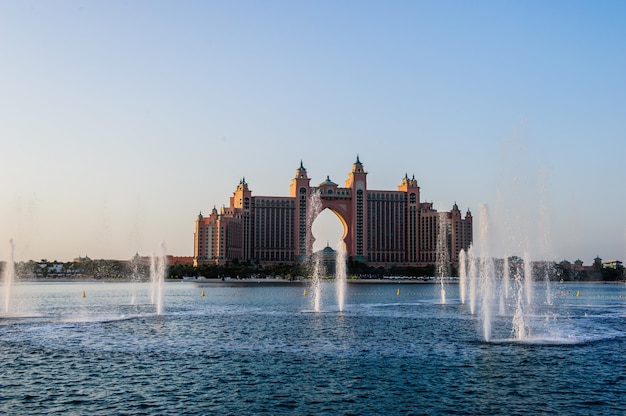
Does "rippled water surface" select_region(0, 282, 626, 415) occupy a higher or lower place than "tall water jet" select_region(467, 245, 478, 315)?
lower

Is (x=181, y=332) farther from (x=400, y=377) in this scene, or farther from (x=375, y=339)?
(x=400, y=377)

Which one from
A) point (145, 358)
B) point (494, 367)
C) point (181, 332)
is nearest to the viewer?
point (494, 367)

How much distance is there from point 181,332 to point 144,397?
18.9 m

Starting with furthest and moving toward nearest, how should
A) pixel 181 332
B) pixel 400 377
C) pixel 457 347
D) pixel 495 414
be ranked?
1. pixel 181 332
2. pixel 457 347
3. pixel 400 377
4. pixel 495 414

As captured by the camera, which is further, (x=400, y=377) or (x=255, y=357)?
(x=255, y=357)

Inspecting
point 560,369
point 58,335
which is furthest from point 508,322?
point 58,335

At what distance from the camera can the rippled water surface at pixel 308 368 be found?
22.0 m

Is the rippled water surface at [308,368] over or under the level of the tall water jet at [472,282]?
under

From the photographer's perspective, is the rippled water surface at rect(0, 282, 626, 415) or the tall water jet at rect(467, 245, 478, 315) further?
the tall water jet at rect(467, 245, 478, 315)

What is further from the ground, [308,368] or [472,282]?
[472,282]

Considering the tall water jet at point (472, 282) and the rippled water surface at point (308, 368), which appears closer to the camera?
the rippled water surface at point (308, 368)

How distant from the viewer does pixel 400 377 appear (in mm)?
26250

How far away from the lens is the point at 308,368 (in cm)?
2809

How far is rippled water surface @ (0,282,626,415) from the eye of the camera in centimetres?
2195
